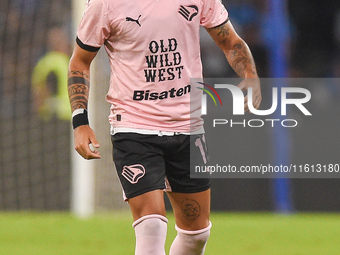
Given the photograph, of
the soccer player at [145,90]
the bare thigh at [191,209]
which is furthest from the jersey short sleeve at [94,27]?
the bare thigh at [191,209]

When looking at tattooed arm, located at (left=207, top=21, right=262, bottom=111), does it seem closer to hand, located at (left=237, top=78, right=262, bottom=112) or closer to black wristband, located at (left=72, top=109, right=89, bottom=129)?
hand, located at (left=237, top=78, right=262, bottom=112)

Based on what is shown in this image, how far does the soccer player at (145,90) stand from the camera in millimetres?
3500

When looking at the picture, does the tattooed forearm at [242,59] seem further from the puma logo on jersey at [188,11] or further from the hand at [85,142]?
the hand at [85,142]

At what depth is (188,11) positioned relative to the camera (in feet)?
12.1

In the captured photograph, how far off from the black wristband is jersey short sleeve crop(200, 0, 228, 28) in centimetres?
84

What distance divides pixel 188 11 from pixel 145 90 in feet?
1.56

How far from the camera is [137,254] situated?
345cm

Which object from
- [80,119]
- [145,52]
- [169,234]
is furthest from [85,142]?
[169,234]

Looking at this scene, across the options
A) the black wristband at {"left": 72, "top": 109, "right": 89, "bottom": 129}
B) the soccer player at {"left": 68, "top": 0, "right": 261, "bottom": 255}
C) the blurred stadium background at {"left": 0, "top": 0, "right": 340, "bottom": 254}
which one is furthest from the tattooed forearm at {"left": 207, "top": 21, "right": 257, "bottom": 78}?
the blurred stadium background at {"left": 0, "top": 0, "right": 340, "bottom": 254}

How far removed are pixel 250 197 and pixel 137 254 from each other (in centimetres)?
492

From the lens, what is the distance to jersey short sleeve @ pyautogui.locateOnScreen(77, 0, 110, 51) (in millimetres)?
3561

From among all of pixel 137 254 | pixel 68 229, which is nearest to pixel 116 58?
pixel 137 254

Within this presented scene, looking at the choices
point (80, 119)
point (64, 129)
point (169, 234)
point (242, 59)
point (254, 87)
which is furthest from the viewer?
point (64, 129)

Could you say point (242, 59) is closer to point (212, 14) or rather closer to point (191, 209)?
point (212, 14)
